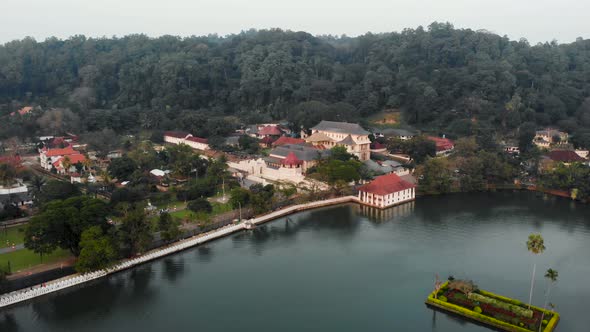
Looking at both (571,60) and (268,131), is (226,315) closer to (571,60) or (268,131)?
(268,131)

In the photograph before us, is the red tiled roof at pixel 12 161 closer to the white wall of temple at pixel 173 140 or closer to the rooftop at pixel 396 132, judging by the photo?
the white wall of temple at pixel 173 140

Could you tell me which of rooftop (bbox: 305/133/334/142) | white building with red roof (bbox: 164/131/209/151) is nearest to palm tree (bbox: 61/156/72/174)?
white building with red roof (bbox: 164/131/209/151)

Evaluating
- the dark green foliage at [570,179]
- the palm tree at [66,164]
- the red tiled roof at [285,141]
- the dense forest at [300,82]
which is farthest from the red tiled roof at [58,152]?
the dark green foliage at [570,179]

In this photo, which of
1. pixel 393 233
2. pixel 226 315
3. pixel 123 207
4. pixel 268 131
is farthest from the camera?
pixel 268 131

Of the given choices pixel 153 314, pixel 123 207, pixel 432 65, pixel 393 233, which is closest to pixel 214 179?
pixel 123 207

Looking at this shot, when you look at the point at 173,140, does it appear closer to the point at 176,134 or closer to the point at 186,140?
the point at 176,134

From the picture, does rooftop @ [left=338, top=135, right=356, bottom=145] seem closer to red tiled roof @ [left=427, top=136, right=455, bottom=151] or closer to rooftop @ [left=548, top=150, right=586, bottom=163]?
red tiled roof @ [left=427, top=136, right=455, bottom=151]
